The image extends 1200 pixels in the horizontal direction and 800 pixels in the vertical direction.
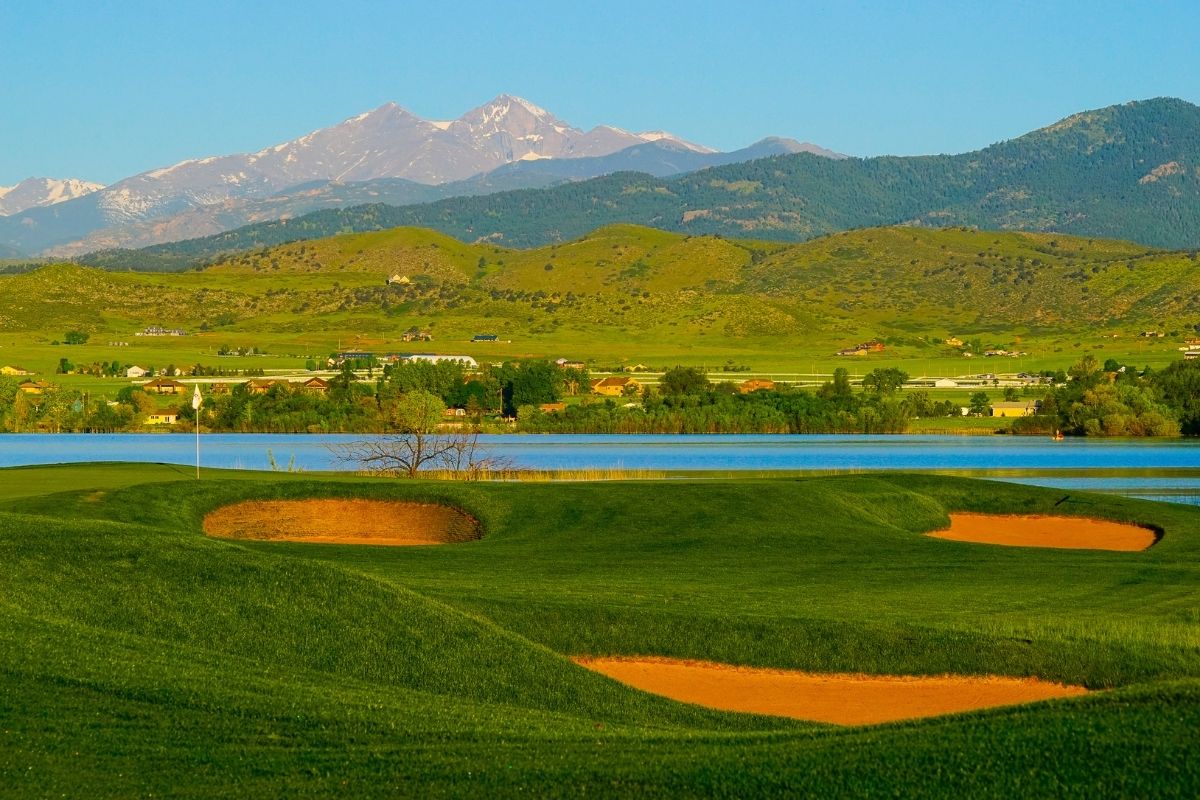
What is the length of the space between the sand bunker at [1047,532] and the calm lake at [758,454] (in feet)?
48.4

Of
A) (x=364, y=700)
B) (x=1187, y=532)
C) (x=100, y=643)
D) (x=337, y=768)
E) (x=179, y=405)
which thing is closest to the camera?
(x=337, y=768)

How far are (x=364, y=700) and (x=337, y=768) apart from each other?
2861 millimetres

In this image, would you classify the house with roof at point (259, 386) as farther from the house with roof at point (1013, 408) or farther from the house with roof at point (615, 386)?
the house with roof at point (1013, 408)

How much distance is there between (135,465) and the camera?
4441 centimetres

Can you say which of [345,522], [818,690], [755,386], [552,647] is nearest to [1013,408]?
[755,386]

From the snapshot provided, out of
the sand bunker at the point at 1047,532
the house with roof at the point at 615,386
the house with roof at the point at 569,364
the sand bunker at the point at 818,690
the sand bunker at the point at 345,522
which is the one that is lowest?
the sand bunker at the point at 1047,532

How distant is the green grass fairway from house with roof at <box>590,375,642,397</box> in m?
86.1

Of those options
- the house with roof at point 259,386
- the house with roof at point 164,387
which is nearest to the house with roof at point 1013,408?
the house with roof at point 259,386

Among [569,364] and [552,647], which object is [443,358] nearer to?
[569,364]

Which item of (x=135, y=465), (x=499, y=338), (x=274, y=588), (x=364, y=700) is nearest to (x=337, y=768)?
(x=364, y=700)

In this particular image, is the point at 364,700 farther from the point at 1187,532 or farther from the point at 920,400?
the point at 920,400

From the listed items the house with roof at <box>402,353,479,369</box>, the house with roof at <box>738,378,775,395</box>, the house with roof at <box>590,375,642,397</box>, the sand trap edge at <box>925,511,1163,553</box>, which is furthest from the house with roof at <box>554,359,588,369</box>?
the sand trap edge at <box>925,511,1163,553</box>

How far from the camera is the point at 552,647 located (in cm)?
2038

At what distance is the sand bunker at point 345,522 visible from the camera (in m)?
34.9
